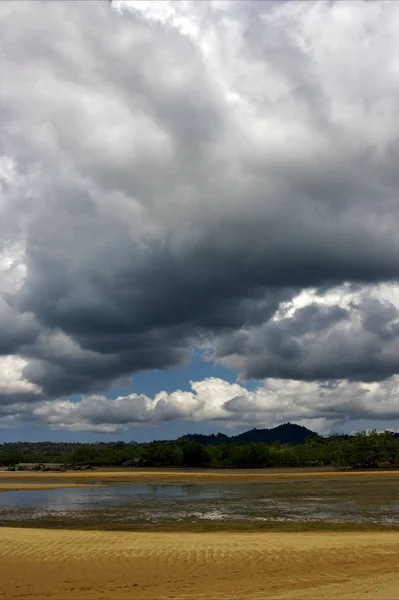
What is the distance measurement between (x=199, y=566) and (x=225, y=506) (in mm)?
25043

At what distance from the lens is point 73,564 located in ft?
66.8

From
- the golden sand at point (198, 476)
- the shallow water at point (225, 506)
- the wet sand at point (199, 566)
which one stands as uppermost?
the wet sand at point (199, 566)

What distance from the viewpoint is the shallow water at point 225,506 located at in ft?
121

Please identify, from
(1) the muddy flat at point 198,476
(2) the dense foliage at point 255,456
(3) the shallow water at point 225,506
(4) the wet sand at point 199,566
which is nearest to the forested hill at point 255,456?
(2) the dense foliage at point 255,456

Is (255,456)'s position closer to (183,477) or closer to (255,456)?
(255,456)

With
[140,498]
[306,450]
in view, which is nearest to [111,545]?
[140,498]

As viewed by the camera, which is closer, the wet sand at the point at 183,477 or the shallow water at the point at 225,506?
the shallow water at the point at 225,506

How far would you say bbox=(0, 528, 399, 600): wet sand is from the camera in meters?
15.9

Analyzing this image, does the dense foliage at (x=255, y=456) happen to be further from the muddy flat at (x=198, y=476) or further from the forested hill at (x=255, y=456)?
the muddy flat at (x=198, y=476)

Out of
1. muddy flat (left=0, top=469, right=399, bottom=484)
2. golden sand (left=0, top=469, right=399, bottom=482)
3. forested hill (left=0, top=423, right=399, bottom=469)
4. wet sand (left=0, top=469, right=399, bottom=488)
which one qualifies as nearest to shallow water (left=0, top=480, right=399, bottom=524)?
wet sand (left=0, top=469, right=399, bottom=488)

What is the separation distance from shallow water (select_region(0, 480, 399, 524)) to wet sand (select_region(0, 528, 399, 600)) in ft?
30.1

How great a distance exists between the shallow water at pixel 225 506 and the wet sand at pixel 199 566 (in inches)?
362

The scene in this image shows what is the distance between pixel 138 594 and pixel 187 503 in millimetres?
32781

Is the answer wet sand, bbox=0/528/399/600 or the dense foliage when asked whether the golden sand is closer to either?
the dense foliage
